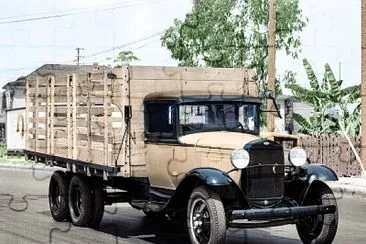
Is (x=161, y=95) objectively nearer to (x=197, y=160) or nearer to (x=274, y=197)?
(x=197, y=160)

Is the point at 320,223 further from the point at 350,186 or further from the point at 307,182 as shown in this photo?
the point at 350,186

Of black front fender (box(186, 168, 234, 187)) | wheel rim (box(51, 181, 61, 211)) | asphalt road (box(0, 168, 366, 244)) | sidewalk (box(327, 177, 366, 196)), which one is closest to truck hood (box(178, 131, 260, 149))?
black front fender (box(186, 168, 234, 187))

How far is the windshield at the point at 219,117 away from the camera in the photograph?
10.5 m

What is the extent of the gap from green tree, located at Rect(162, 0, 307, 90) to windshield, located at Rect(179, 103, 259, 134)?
1038 inches

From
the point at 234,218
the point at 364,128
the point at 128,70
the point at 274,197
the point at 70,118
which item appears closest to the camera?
the point at 234,218

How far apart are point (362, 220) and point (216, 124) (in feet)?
15.3

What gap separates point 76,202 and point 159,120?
9.43 ft

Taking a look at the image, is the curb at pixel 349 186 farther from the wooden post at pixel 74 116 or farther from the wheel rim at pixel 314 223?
the wheel rim at pixel 314 223

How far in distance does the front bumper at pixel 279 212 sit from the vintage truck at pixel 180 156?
1 cm

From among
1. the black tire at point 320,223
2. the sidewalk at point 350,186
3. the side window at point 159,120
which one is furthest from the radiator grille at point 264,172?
the sidewalk at point 350,186

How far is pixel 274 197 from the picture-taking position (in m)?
9.62

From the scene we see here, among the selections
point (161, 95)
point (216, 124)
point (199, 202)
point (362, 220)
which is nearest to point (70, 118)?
point (161, 95)

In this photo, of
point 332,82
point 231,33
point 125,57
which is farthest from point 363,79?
point 125,57

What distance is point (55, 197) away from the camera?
1362 centimetres
